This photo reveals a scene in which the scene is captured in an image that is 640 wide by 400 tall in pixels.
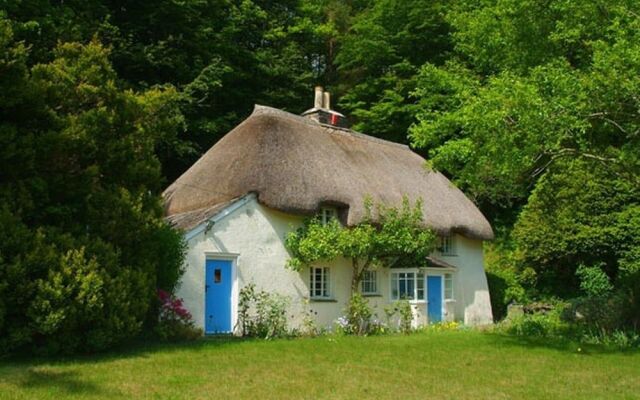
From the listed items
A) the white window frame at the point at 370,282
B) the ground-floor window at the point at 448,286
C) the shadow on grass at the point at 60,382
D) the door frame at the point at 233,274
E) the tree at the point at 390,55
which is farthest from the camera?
the tree at the point at 390,55

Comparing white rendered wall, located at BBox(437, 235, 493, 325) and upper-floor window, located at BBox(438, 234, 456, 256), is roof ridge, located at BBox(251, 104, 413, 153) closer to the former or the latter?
upper-floor window, located at BBox(438, 234, 456, 256)

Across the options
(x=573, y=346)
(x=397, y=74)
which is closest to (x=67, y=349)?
(x=573, y=346)

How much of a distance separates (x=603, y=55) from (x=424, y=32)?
67.1 feet

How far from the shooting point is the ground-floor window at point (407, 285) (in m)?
21.0

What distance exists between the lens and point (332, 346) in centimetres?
1409

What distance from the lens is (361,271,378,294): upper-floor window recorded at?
20812mm

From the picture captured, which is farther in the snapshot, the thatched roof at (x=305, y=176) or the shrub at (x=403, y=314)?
the shrub at (x=403, y=314)

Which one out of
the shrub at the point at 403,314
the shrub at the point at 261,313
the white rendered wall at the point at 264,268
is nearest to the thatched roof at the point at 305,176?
the white rendered wall at the point at 264,268

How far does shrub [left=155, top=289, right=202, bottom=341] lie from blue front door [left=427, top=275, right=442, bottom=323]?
967cm

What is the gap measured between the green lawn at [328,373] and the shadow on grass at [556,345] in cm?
12

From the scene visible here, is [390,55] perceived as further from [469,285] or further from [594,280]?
[594,280]

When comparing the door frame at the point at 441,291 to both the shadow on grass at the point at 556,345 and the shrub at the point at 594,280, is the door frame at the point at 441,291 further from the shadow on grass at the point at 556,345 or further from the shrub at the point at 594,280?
the shrub at the point at 594,280

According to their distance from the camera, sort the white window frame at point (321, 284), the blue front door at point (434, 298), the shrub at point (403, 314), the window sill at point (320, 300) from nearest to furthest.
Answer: the shrub at point (403, 314), the window sill at point (320, 300), the white window frame at point (321, 284), the blue front door at point (434, 298)

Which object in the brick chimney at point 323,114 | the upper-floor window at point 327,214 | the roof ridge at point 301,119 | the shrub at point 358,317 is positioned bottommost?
the shrub at point 358,317
